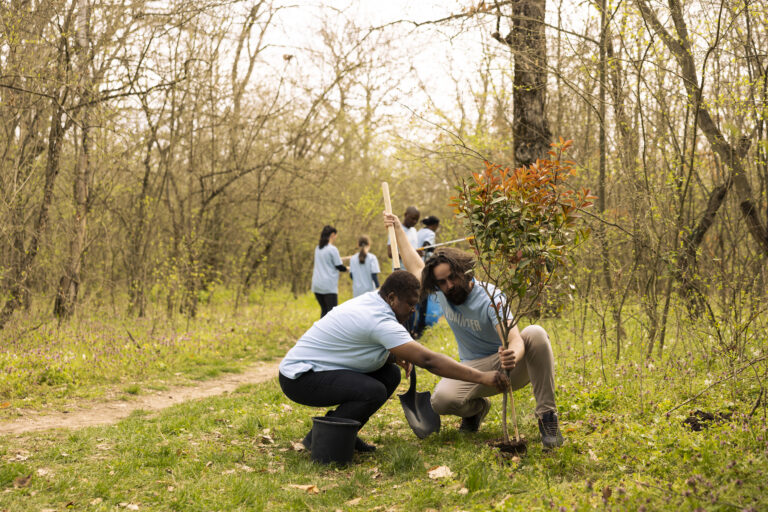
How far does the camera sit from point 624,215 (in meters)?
7.10

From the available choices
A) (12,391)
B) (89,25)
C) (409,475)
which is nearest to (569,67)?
(409,475)

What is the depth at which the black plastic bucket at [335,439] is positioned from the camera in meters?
4.34

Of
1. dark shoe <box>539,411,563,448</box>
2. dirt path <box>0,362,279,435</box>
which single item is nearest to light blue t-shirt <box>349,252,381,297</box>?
dirt path <box>0,362,279,435</box>

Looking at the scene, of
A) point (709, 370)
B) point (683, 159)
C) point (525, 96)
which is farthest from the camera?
point (525, 96)

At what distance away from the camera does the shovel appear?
484cm

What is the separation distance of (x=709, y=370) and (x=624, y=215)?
2.24 m

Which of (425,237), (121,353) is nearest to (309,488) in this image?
(121,353)

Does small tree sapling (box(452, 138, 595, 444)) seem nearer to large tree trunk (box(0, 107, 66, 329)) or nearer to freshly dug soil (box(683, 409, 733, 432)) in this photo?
freshly dug soil (box(683, 409, 733, 432))

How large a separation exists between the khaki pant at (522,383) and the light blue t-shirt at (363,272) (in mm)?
5932

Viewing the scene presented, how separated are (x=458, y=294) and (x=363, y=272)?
634cm

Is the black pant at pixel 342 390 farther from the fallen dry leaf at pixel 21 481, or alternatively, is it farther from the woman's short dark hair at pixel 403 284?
the fallen dry leaf at pixel 21 481

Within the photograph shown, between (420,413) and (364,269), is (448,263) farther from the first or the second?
(364,269)

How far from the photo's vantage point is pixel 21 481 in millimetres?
3828

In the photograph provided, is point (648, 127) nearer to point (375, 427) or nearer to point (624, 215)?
point (624, 215)
